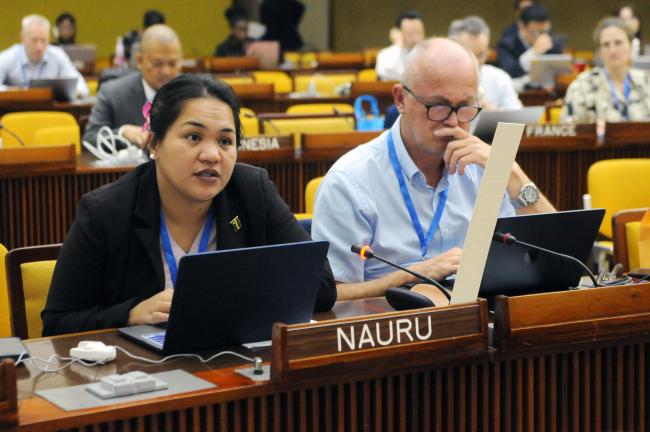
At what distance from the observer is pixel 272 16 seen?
53.3ft

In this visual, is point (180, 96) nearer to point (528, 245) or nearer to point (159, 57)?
point (528, 245)

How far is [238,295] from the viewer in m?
2.10

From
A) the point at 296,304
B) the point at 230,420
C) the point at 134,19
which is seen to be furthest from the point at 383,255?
the point at 134,19

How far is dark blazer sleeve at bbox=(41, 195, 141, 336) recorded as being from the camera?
95.7 inches

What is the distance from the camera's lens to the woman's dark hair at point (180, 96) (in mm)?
2537

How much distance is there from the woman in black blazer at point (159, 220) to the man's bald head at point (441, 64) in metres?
0.65

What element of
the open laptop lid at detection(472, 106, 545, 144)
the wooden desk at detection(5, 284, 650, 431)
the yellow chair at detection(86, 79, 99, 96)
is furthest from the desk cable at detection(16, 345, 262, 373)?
the yellow chair at detection(86, 79, 99, 96)

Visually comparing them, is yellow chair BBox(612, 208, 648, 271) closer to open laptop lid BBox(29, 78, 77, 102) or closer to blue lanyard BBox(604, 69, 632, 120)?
blue lanyard BBox(604, 69, 632, 120)

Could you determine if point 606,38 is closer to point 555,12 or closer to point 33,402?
point 33,402

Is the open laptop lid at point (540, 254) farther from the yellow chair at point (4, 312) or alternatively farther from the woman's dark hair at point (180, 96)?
the yellow chair at point (4, 312)

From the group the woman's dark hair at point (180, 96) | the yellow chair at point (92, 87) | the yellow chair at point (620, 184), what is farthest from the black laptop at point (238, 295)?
the yellow chair at point (92, 87)

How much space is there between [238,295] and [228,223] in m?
0.51

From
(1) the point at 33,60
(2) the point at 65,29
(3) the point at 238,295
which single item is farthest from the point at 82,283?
(2) the point at 65,29

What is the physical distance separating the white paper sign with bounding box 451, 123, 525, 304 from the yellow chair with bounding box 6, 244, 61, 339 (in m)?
1.10
